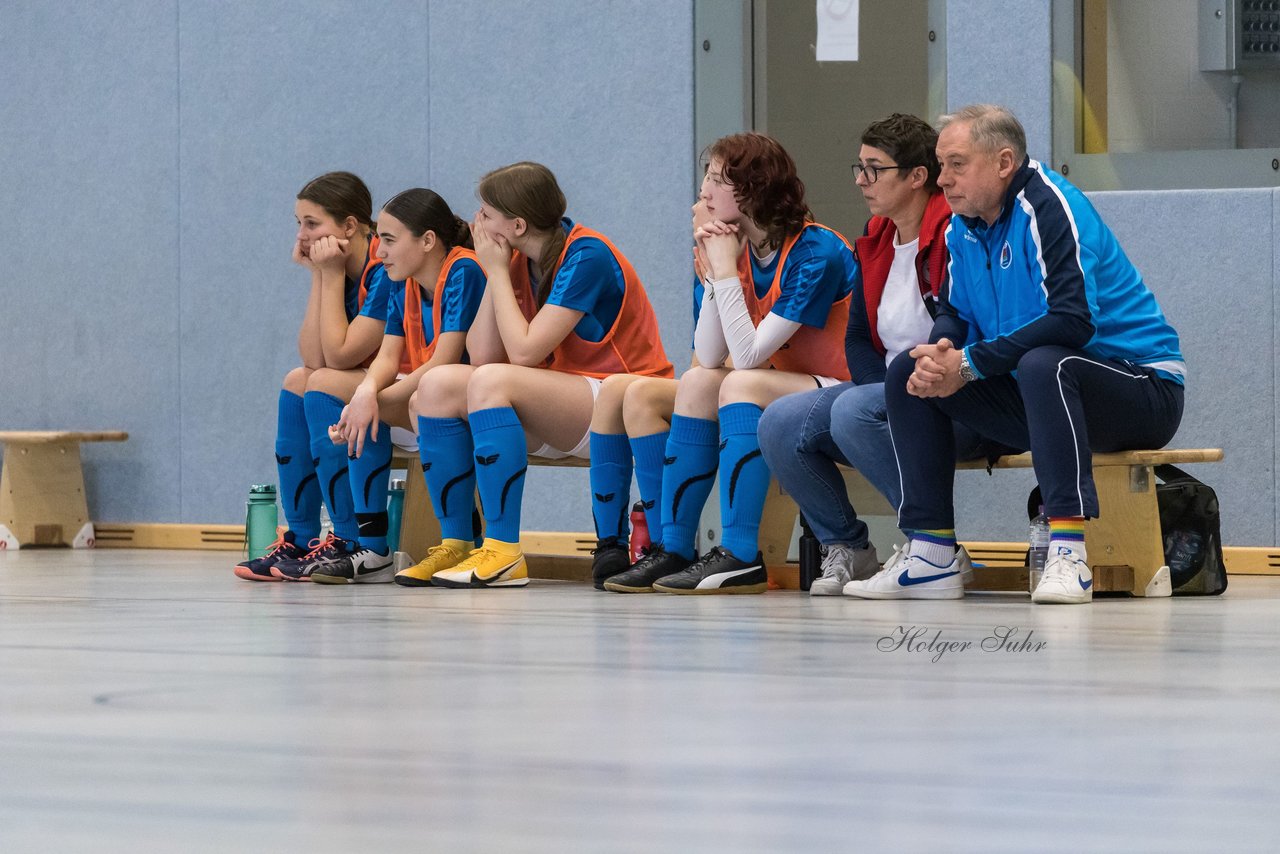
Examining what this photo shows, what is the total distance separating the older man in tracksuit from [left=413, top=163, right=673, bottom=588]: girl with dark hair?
0.81 metres

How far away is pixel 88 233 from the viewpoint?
20.8 ft

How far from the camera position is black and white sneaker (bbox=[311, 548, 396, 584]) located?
406cm

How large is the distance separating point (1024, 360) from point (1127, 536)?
0.48 m

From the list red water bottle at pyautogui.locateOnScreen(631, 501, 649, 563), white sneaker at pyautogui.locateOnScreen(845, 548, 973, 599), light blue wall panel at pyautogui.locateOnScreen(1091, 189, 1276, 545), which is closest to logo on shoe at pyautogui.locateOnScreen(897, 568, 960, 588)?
white sneaker at pyautogui.locateOnScreen(845, 548, 973, 599)

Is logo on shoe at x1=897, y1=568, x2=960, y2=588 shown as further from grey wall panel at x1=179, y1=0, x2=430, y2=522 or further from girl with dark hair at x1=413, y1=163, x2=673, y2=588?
grey wall panel at x1=179, y1=0, x2=430, y2=522

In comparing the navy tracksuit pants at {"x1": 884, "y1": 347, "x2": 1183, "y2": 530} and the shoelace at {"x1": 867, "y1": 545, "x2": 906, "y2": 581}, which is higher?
the navy tracksuit pants at {"x1": 884, "y1": 347, "x2": 1183, "y2": 530}

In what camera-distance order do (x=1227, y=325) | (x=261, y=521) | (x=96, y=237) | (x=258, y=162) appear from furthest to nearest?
(x=96, y=237)
(x=258, y=162)
(x=261, y=521)
(x=1227, y=325)

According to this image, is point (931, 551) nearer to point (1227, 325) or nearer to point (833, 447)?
point (833, 447)

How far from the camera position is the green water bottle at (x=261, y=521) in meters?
4.80

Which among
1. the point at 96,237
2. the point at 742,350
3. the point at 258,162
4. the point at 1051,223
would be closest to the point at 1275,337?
the point at 1051,223

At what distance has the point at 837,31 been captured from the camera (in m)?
5.12

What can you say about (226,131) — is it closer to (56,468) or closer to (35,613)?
(56,468)

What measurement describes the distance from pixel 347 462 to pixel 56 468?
2321 mm

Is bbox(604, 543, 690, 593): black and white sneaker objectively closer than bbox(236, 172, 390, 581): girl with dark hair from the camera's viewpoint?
Yes
